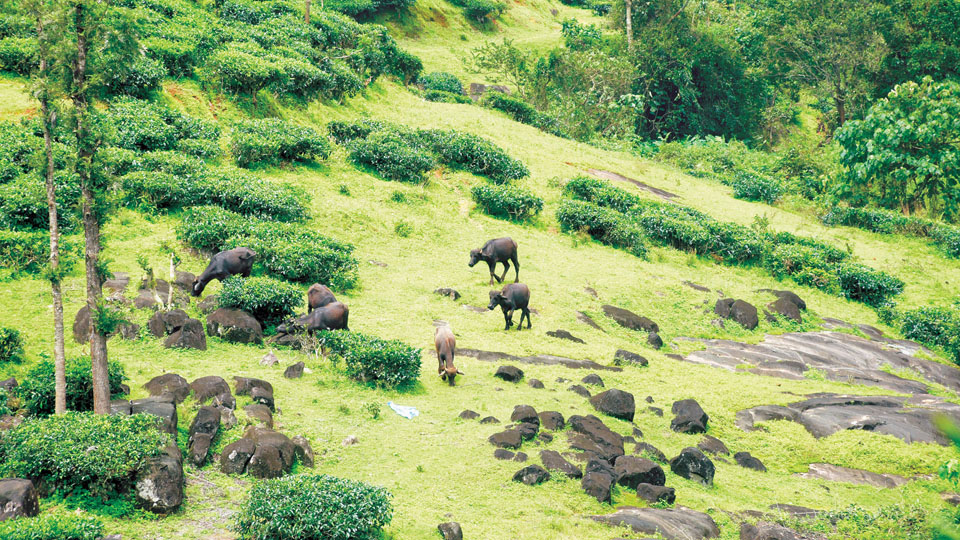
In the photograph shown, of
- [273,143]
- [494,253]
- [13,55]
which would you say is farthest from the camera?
[273,143]

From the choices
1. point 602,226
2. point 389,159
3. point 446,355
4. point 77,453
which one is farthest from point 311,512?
point 389,159

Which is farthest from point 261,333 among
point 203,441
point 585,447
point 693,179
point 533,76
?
point 533,76

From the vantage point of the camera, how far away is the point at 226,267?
1700 centimetres

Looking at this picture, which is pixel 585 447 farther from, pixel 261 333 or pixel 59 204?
pixel 59 204

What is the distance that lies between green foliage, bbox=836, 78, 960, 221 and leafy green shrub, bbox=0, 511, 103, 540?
36.2 metres

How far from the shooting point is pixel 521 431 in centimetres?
1198

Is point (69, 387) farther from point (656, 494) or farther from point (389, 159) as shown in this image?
point (389, 159)

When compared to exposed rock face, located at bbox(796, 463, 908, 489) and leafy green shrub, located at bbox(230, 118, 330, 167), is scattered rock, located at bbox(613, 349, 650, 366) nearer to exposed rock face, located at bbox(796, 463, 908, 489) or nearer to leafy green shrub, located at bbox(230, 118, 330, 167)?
exposed rock face, located at bbox(796, 463, 908, 489)

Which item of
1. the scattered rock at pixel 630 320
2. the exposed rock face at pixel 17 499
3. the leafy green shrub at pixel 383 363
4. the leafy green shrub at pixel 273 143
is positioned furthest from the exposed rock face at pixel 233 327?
the leafy green shrub at pixel 273 143

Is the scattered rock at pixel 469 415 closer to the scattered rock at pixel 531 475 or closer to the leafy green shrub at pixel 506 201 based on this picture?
the scattered rock at pixel 531 475

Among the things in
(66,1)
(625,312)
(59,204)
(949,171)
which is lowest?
(625,312)

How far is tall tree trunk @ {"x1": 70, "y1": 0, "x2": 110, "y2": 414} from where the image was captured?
8.93m

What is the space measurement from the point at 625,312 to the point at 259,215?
11461mm

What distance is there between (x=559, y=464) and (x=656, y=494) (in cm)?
148
